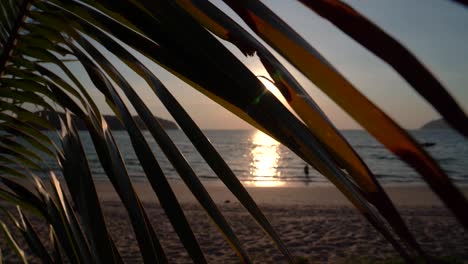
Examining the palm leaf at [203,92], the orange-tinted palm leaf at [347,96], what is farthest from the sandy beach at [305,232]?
the orange-tinted palm leaf at [347,96]

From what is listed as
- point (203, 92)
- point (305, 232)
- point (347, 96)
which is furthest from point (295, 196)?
point (347, 96)

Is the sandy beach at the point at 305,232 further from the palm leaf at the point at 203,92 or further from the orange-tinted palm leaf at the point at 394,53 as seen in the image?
the orange-tinted palm leaf at the point at 394,53

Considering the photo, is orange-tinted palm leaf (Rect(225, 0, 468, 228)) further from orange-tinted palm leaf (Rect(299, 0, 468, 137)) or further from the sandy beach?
the sandy beach

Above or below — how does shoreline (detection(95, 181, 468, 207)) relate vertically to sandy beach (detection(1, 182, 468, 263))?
above

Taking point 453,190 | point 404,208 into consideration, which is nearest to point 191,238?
point 453,190

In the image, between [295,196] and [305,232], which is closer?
[305,232]

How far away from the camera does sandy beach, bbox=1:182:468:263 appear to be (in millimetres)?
6938

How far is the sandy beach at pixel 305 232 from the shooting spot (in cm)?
694

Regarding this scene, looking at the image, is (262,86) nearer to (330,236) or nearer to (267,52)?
(267,52)

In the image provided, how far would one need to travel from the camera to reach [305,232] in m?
8.92

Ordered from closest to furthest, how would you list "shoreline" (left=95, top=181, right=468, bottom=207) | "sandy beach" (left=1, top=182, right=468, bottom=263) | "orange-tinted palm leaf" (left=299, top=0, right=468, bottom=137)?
"orange-tinted palm leaf" (left=299, top=0, right=468, bottom=137), "sandy beach" (left=1, top=182, right=468, bottom=263), "shoreline" (left=95, top=181, right=468, bottom=207)

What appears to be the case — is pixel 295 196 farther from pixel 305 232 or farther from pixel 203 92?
pixel 203 92

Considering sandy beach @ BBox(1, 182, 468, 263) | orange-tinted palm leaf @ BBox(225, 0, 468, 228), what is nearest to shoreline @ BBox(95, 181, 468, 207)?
sandy beach @ BBox(1, 182, 468, 263)

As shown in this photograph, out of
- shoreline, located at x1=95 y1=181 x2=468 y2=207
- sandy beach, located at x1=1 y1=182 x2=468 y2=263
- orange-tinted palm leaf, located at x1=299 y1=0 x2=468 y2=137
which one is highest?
shoreline, located at x1=95 y1=181 x2=468 y2=207
